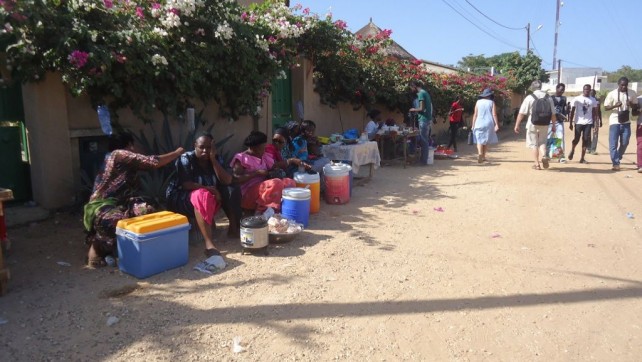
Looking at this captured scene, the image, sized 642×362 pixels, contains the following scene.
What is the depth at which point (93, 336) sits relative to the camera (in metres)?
3.23

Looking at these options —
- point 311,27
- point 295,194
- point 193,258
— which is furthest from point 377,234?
point 311,27

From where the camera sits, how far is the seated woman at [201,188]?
4.79m

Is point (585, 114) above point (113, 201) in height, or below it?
above

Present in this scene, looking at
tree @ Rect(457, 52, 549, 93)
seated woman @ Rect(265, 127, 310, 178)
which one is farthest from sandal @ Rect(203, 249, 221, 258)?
tree @ Rect(457, 52, 549, 93)

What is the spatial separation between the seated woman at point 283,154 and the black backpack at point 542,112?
543cm

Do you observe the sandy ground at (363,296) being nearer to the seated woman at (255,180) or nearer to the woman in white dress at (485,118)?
the seated woman at (255,180)

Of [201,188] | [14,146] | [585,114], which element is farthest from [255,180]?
[585,114]

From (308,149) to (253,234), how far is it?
3024mm

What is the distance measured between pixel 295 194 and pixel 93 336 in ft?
9.39

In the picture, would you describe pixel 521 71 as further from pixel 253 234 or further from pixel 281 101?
pixel 253 234

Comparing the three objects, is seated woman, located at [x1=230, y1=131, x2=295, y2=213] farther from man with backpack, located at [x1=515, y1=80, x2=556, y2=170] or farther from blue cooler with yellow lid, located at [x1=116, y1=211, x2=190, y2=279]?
man with backpack, located at [x1=515, y1=80, x2=556, y2=170]

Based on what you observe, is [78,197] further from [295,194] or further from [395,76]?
[395,76]

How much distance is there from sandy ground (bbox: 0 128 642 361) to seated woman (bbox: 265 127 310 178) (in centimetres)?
81

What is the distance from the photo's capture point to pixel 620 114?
9.74m
